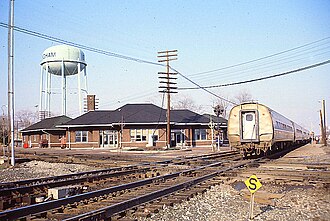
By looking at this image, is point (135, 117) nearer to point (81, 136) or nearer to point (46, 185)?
point (81, 136)

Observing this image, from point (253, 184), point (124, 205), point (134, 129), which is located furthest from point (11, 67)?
point (134, 129)

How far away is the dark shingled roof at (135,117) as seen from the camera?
44.0 meters

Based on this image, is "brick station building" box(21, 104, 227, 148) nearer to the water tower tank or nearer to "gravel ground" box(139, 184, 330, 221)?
the water tower tank

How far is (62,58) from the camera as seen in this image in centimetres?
5497

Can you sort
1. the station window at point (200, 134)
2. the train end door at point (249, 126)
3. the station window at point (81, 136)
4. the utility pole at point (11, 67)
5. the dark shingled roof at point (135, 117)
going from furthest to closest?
the station window at point (200, 134)
the station window at point (81, 136)
the dark shingled roof at point (135, 117)
the train end door at point (249, 126)
the utility pole at point (11, 67)

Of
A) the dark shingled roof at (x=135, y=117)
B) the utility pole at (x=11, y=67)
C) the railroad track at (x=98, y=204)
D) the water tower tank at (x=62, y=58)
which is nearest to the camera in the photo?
the railroad track at (x=98, y=204)

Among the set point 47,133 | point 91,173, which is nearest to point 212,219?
point 91,173

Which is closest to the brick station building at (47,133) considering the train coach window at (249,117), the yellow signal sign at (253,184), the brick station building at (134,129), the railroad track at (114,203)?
the brick station building at (134,129)

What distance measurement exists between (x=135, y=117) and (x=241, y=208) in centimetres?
3673

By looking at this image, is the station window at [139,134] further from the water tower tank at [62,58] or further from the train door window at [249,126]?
the train door window at [249,126]

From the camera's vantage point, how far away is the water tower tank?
55.1m

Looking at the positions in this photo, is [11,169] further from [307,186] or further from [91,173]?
[307,186]

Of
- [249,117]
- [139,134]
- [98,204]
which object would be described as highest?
[249,117]

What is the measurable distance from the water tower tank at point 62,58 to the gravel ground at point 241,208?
4904 cm
